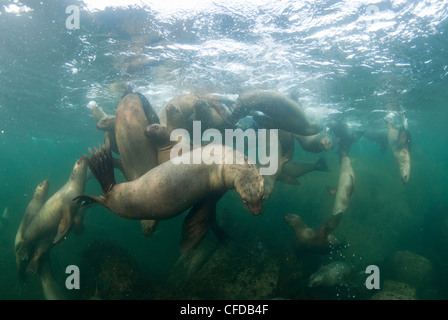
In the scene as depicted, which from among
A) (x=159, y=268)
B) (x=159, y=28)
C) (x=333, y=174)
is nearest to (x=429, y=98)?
(x=333, y=174)

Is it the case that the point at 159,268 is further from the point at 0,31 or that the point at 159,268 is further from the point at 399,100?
the point at 399,100

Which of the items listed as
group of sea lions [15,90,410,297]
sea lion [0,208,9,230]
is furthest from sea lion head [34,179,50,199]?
sea lion [0,208,9,230]

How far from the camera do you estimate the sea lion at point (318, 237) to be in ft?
24.3

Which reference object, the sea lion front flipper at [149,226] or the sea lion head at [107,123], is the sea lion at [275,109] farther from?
the sea lion front flipper at [149,226]

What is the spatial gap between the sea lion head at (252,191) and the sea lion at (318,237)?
17.5 feet

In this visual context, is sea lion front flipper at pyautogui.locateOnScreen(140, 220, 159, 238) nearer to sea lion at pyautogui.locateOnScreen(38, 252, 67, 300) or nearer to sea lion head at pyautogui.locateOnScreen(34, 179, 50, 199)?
sea lion at pyautogui.locateOnScreen(38, 252, 67, 300)

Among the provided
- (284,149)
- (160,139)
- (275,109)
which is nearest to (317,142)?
(284,149)

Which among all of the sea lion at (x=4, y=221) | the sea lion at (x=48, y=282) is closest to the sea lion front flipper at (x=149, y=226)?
the sea lion at (x=48, y=282)

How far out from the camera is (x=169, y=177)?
3.52 m

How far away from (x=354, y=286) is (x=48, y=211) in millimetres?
9442

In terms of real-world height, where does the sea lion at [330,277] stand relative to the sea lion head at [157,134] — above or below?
below

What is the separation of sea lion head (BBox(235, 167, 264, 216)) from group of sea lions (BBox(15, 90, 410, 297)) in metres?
0.01

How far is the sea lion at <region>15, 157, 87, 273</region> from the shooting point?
6926mm

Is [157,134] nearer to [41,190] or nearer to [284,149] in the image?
[284,149]
